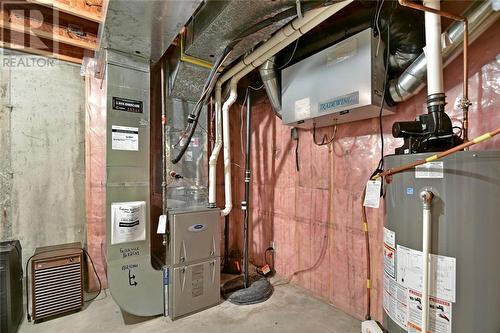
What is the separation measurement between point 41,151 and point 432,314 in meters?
Result: 3.37

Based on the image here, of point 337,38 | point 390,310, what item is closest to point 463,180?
point 390,310

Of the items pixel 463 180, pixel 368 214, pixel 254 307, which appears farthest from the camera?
pixel 254 307

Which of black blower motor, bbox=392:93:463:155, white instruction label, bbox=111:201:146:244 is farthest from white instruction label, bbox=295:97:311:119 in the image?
white instruction label, bbox=111:201:146:244

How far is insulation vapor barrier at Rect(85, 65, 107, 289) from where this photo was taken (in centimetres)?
257

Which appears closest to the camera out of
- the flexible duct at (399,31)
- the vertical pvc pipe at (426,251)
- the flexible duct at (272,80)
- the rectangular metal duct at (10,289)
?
the vertical pvc pipe at (426,251)

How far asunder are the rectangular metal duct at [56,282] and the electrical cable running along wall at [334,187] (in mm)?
1964

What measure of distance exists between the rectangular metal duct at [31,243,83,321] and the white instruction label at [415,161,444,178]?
8.90 ft

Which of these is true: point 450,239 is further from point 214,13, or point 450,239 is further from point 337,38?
point 214,13

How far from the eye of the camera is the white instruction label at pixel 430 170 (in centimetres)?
99

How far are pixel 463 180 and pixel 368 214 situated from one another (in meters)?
1.10

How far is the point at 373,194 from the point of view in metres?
1.41

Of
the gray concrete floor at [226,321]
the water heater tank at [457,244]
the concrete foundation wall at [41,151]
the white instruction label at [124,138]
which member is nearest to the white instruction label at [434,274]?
the water heater tank at [457,244]

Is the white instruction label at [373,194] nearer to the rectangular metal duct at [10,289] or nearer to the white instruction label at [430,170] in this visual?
the white instruction label at [430,170]

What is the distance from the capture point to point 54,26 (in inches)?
87.8
